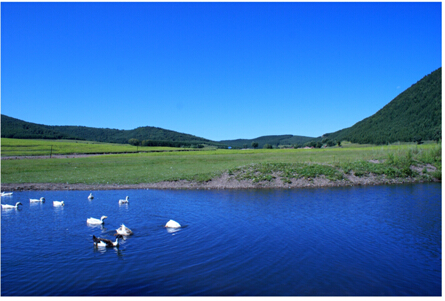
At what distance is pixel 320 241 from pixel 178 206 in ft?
35.2

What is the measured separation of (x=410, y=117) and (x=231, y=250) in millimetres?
131275

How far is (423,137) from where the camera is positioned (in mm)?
94438

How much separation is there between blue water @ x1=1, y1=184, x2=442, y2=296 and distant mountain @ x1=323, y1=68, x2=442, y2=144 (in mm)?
86729

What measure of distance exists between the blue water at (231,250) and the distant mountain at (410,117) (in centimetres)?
8673

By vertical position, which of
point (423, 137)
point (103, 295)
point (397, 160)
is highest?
point (423, 137)

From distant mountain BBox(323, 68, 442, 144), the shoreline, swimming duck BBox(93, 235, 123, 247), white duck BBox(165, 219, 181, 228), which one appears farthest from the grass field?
distant mountain BBox(323, 68, 442, 144)

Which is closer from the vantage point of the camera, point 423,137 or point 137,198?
point 137,198

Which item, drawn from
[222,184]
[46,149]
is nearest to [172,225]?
[222,184]

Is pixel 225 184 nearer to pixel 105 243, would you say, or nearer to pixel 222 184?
pixel 222 184

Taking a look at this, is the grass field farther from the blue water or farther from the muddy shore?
the blue water

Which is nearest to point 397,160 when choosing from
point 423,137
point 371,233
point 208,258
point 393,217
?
point 393,217

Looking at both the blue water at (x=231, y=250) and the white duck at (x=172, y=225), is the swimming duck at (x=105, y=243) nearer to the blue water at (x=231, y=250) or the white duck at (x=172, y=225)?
the blue water at (x=231, y=250)

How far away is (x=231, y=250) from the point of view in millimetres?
12297

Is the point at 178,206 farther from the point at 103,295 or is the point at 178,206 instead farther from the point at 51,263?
the point at 103,295
